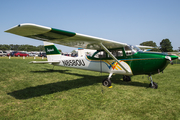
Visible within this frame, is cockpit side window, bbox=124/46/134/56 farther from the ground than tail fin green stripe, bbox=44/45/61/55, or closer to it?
closer to it

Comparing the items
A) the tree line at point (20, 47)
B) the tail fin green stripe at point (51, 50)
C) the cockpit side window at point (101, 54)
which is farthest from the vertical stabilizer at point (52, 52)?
the tree line at point (20, 47)

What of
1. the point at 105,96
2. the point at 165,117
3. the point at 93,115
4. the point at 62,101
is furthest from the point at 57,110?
the point at 165,117

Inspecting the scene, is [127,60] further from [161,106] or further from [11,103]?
[11,103]

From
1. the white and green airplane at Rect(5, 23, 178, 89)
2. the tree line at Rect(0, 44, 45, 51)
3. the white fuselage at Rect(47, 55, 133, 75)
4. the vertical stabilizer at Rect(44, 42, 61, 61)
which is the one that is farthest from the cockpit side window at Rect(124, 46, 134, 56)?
the tree line at Rect(0, 44, 45, 51)

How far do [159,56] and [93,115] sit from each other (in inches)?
164

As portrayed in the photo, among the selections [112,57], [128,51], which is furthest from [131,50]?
[112,57]

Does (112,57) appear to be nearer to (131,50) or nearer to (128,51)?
(128,51)

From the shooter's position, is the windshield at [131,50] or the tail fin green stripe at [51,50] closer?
the windshield at [131,50]

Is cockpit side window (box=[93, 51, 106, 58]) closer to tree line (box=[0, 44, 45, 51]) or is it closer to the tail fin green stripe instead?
the tail fin green stripe

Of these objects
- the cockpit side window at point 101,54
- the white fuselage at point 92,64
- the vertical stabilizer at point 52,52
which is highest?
the vertical stabilizer at point 52,52

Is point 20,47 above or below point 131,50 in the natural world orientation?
above

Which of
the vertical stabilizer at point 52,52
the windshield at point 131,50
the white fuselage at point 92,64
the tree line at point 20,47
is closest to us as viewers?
the windshield at point 131,50

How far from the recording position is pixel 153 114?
3.56 meters

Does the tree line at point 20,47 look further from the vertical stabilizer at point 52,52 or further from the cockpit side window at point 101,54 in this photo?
the cockpit side window at point 101,54
